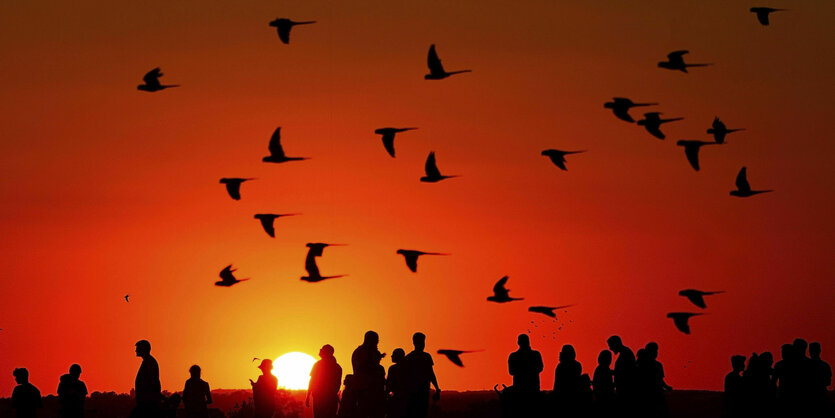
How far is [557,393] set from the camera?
2558cm

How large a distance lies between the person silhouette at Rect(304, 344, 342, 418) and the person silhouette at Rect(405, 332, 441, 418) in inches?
87.7

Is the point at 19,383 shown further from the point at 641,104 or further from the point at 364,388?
the point at 641,104

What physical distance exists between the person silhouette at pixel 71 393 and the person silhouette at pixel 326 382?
4.04 metres

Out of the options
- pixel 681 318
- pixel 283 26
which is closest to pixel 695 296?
pixel 681 318

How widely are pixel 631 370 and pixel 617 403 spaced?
64cm

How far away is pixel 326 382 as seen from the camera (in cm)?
2777

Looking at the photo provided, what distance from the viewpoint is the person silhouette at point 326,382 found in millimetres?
27766

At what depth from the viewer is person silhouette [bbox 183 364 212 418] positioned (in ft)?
93.0

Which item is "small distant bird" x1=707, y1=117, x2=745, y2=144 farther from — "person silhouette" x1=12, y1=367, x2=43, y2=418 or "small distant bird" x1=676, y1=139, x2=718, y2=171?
"person silhouette" x1=12, y1=367, x2=43, y2=418

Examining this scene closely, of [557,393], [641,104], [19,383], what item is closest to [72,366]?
[19,383]

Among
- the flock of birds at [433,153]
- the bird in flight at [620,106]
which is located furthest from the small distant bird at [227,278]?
the bird in flight at [620,106]

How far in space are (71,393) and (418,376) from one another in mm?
6254

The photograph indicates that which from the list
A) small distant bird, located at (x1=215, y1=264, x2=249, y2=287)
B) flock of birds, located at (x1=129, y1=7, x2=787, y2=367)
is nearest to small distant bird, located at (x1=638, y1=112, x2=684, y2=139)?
flock of birds, located at (x1=129, y1=7, x2=787, y2=367)

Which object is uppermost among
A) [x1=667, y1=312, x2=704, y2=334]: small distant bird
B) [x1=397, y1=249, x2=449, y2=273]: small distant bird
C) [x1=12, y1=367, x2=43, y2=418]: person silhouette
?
[x1=397, y1=249, x2=449, y2=273]: small distant bird
